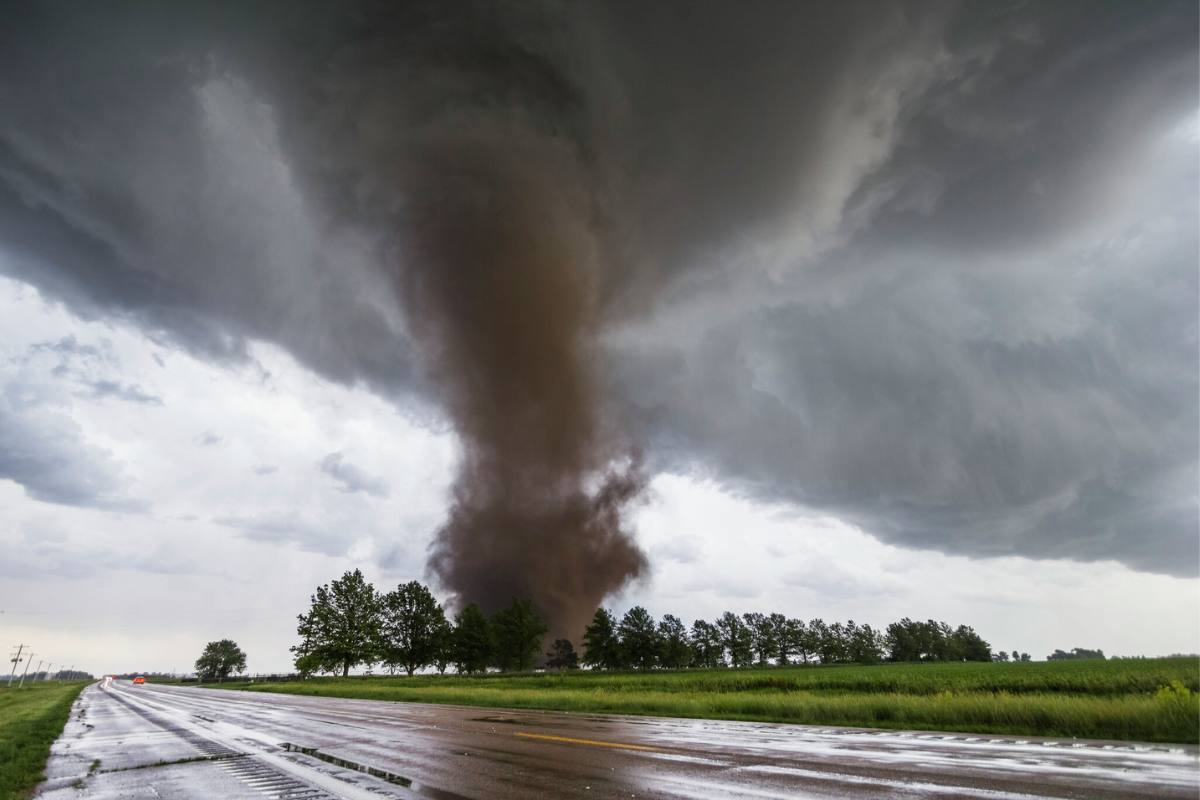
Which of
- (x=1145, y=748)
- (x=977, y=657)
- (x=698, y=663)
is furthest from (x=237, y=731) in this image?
(x=977, y=657)

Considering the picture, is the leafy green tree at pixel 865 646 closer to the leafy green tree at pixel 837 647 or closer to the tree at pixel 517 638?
the leafy green tree at pixel 837 647

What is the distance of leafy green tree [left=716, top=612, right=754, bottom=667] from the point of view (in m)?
133

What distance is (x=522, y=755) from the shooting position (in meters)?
10.9

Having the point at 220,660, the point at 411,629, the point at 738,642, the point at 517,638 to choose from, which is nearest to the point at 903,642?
the point at 738,642

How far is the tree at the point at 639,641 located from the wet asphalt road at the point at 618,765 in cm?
9692

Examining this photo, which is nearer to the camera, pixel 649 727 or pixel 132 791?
pixel 132 791

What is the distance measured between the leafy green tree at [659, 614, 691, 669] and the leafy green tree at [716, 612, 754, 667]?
10.2 m

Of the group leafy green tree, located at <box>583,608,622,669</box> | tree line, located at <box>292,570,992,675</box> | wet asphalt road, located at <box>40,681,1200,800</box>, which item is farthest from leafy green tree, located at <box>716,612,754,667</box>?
wet asphalt road, located at <box>40,681,1200,800</box>

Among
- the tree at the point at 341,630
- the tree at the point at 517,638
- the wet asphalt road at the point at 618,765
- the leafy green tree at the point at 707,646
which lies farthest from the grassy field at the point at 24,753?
the leafy green tree at the point at 707,646

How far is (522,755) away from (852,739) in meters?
8.00

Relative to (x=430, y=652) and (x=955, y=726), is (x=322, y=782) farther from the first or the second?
(x=430, y=652)

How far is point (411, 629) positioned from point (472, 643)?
10830 millimetres

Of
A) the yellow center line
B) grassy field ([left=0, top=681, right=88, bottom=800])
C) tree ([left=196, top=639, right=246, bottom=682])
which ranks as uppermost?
the yellow center line

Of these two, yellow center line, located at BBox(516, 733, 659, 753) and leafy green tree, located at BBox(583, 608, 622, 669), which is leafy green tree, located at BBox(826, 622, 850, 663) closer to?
leafy green tree, located at BBox(583, 608, 622, 669)
